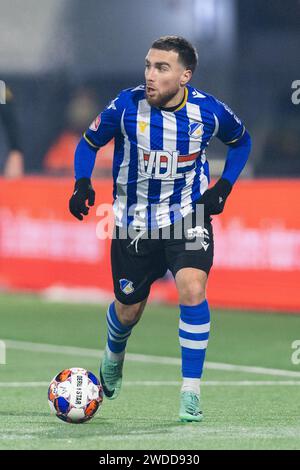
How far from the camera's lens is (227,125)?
8.44 metres

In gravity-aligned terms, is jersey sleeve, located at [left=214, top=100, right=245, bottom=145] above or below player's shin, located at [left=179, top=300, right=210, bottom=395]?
above

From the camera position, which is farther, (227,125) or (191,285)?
(227,125)

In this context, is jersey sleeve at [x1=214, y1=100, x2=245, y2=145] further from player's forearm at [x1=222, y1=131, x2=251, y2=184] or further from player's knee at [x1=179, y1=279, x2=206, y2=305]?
player's knee at [x1=179, y1=279, x2=206, y2=305]

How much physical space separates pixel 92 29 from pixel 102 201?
8968 millimetres

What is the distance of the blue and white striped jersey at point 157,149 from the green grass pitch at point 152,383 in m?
1.15

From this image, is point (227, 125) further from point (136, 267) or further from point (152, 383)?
point (152, 383)

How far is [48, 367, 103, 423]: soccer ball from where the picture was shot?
306 inches

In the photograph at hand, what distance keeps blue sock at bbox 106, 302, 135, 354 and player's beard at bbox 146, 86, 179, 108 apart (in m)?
1.21

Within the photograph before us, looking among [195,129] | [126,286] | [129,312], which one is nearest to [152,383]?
[129,312]

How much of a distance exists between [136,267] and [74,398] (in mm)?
951

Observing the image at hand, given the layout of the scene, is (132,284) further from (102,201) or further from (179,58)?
(102,201)

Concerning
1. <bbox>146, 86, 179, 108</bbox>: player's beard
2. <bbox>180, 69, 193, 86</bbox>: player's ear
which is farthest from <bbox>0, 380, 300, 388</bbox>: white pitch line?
<bbox>180, 69, 193, 86</bbox>: player's ear

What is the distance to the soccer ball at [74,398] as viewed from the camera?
306 inches

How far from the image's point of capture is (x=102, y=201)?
54.3ft
